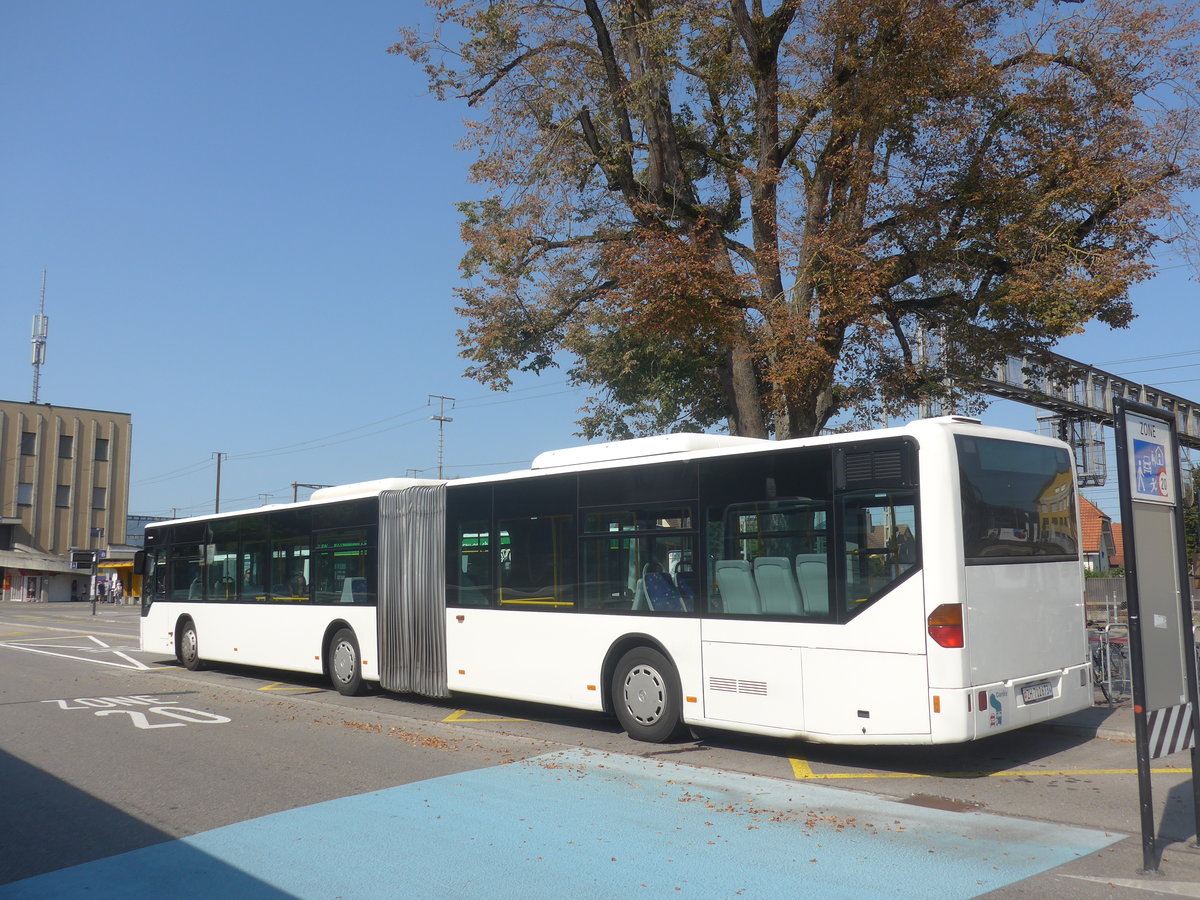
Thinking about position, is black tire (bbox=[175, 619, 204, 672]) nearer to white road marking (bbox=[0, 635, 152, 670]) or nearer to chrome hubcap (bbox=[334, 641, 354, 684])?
white road marking (bbox=[0, 635, 152, 670])

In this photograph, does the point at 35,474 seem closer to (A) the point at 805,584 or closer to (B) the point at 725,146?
(B) the point at 725,146

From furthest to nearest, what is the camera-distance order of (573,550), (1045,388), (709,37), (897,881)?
(1045,388), (709,37), (573,550), (897,881)

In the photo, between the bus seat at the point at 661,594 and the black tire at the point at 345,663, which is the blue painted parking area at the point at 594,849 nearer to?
the bus seat at the point at 661,594

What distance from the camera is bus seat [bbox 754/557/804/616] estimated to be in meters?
9.04

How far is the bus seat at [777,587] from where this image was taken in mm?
9039

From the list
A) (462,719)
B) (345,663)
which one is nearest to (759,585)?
(462,719)

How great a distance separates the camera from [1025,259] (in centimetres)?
1540

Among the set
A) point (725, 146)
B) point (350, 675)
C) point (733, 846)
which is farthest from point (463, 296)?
point (733, 846)

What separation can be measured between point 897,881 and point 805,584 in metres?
3.52

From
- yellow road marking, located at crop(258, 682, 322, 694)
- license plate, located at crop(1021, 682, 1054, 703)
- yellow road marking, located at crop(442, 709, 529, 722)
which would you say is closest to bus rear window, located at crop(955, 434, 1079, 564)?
license plate, located at crop(1021, 682, 1054, 703)

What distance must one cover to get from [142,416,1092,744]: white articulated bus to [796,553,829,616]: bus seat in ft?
0.07

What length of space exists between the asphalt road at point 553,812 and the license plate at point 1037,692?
0.63 m

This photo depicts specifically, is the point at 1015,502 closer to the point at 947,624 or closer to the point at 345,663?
the point at 947,624

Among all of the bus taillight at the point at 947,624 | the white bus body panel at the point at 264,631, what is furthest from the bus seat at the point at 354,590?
the bus taillight at the point at 947,624
